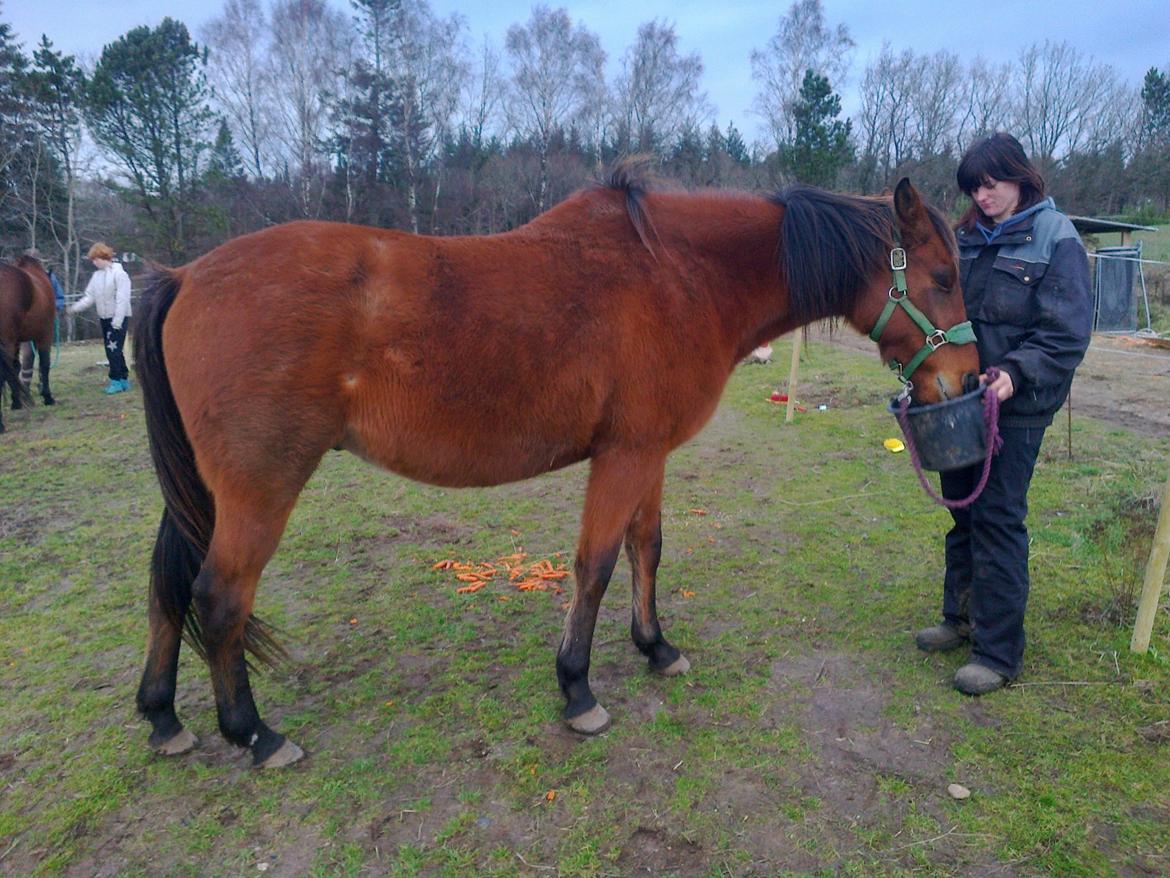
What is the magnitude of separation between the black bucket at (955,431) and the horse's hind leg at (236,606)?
2.59 m

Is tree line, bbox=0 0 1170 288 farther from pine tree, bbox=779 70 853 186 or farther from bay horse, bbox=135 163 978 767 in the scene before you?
bay horse, bbox=135 163 978 767

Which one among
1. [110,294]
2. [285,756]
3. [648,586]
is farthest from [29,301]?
[648,586]

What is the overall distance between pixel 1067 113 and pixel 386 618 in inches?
2471

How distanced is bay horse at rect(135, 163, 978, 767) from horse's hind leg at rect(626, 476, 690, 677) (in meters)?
0.02

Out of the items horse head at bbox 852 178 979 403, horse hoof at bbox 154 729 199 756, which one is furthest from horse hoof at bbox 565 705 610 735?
horse head at bbox 852 178 979 403

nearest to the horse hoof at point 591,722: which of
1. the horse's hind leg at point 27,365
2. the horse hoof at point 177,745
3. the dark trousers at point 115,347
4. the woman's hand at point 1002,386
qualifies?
the horse hoof at point 177,745

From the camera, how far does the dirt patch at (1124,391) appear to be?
7473mm

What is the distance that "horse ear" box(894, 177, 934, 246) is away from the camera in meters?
2.86

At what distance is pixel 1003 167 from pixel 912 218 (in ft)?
1.38

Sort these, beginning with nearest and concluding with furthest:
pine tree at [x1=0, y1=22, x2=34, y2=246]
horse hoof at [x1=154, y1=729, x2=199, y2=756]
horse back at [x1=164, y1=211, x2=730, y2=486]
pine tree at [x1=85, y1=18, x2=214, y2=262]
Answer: horse back at [x1=164, y1=211, x2=730, y2=486] < horse hoof at [x1=154, y1=729, x2=199, y2=756] < pine tree at [x1=0, y1=22, x2=34, y2=246] < pine tree at [x1=85, y1=18, x2=214, y2=262]

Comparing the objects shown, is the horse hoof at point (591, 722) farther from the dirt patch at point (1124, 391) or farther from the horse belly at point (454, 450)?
the dirt patch at point (1124, 391)

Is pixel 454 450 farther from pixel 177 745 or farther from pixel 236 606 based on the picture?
pixel 177 745

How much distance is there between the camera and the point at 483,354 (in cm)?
259

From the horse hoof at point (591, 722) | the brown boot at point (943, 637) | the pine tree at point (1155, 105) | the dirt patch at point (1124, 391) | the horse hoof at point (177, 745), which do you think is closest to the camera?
the horse hoof at point (177, 745)
